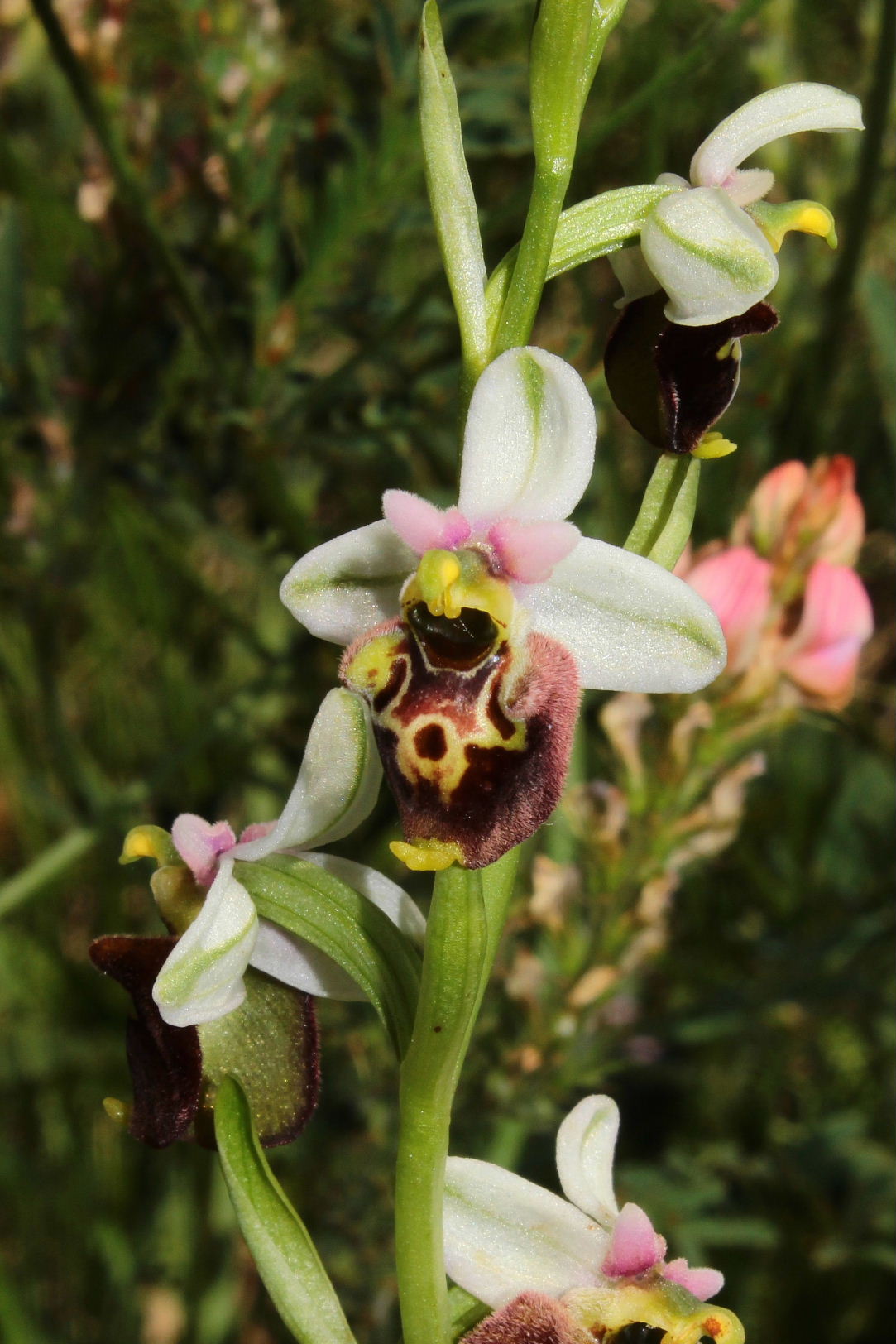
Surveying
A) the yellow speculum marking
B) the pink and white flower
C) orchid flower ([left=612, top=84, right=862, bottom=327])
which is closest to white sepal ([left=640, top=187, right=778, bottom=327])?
orchid flower ([left=612, top=84, right=862, bottom=327])

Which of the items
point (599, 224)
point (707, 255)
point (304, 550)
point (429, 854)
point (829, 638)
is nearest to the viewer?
point (429, 854)

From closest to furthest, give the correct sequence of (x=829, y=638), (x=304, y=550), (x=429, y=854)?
(x=429, y=854) → (x=829, y=638) → (x=304, y=550)

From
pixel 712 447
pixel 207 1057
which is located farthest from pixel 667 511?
pixel 207 1057

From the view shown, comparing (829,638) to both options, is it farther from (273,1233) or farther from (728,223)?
(273,1233)

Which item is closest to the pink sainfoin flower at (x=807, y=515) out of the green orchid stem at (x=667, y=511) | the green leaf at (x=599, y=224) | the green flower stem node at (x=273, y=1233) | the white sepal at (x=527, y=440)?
the green orchid stem at (x=667, y=511)

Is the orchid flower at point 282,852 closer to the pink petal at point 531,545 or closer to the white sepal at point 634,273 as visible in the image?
the pink petal at point 531,545

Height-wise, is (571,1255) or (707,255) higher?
(707,255)
